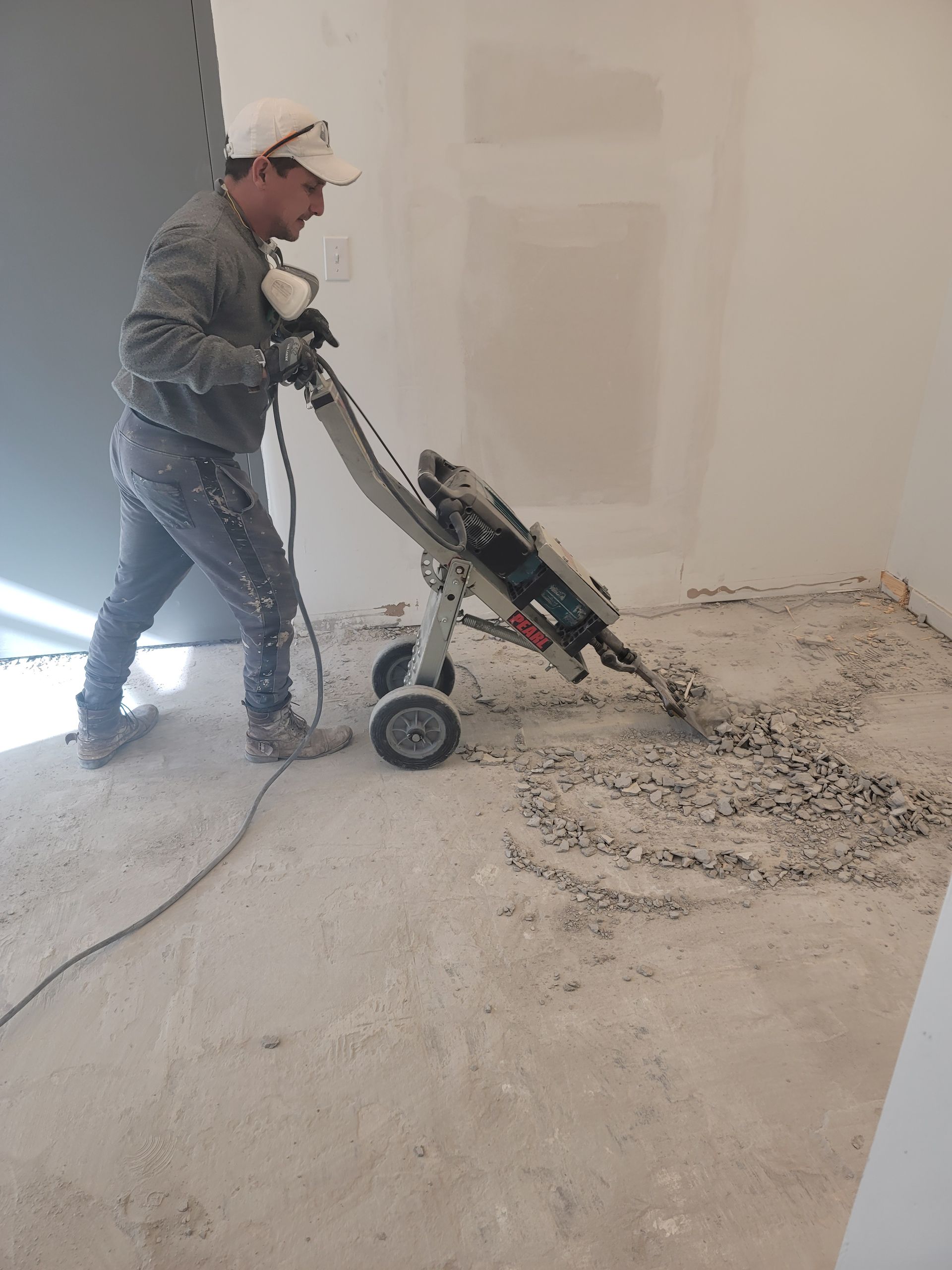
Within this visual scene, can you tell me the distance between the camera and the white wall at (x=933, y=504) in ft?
11.6

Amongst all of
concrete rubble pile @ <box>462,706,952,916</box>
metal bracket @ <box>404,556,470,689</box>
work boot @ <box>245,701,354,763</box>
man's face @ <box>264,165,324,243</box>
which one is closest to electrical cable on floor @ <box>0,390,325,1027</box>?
work boot @ <box>245,701,354,763</box>

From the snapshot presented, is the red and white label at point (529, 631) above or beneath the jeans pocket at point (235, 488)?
beneath

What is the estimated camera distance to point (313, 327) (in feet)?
7.97

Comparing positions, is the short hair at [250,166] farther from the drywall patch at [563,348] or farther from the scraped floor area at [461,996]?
the scraped floor area at [461,996]

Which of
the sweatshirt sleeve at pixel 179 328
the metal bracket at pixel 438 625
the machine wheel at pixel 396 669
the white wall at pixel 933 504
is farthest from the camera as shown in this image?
the white wall at pixel 933 504

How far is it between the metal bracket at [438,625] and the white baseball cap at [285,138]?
42.7 inches

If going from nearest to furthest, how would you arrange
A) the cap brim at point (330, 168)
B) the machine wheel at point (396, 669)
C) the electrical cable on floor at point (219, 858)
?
the electrical cable on floor at point (219, 858) → the cap brim at point (330, 168) → the machine wheel at point (396, 669)

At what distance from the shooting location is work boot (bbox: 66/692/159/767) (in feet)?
9.02

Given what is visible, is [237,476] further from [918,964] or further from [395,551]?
[918,964]

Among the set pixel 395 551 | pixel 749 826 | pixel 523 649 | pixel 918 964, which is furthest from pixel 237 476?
pixel 918 964

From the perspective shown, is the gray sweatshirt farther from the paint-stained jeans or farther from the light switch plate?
the light switch plate

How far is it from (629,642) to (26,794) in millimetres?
2288

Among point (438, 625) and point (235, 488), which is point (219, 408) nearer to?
point (235, 488)

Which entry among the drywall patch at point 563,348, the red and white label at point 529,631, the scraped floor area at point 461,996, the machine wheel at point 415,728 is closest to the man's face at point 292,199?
the drywall patch at point 563,348
